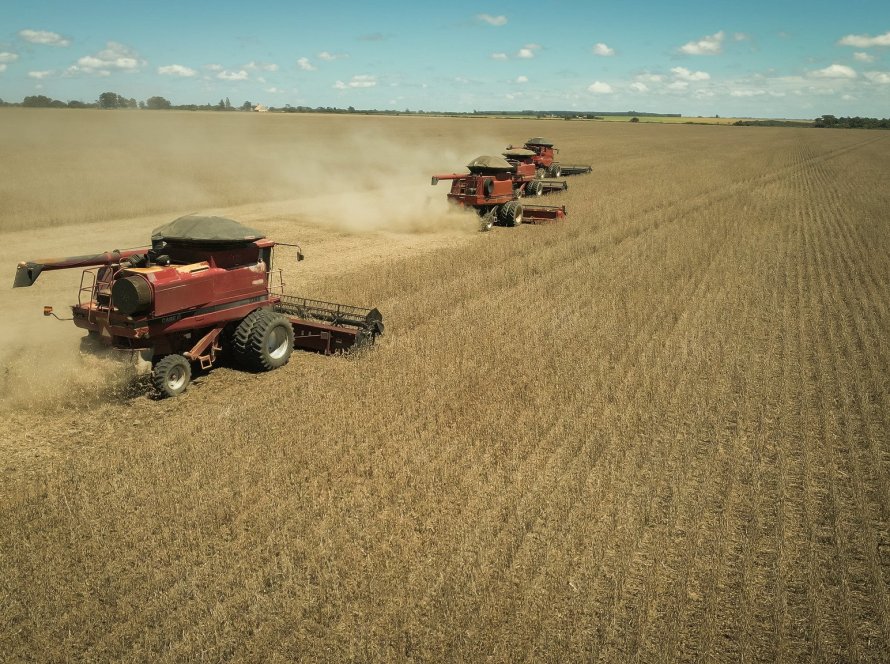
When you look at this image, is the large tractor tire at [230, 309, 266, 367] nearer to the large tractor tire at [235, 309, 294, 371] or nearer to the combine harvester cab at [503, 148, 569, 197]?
the large tractor tire at [235, 309, 294, 371]

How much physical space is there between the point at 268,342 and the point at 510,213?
499 inches

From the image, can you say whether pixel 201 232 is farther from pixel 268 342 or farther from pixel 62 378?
pixel 62 378

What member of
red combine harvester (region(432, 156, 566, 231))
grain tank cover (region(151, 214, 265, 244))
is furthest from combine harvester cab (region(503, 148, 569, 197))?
grain tank cover (region(151, 214, 265, 244))

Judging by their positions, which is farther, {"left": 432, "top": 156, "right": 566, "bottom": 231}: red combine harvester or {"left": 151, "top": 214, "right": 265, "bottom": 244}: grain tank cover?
{"left": 432, "top": 156, "right": 566, "bottom": 231}: red combine harvester

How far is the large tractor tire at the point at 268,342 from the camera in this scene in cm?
872

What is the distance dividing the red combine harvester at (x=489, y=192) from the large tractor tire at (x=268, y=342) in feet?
38.7

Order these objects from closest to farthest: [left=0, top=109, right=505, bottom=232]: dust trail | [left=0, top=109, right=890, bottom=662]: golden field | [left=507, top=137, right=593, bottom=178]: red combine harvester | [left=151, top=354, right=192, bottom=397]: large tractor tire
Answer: [left=0, top=109, right=890, bottom=662]: golden field, [left=151, top=354, right=192, bottom=397]: large tractor tire, [left=0, top=109, right=505, bottom=232]: dust trail, [left=507, top=137, right=593, bottom=178]: red combine harvester

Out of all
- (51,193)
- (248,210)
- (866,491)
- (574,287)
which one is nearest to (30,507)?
(866,491)

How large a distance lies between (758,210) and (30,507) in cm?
2578

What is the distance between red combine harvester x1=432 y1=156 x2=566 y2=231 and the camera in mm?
20000

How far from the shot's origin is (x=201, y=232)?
8023 mm

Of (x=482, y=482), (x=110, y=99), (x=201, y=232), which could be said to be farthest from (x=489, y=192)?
(x=110, y=99)

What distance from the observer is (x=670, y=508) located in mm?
5898

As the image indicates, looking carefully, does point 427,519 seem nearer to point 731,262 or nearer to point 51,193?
point 731,262
